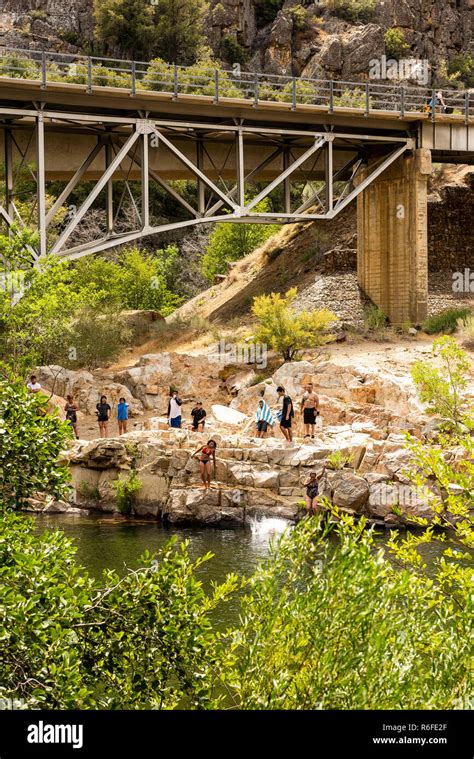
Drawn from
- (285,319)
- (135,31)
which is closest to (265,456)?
(285,319)

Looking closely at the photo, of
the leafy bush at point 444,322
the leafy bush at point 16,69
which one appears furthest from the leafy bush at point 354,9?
the leafy bush at point 444,322

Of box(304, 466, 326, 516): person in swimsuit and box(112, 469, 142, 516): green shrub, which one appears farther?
box(112, 469, 142, 516): green shrub

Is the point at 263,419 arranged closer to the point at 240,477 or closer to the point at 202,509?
the point at 240,477

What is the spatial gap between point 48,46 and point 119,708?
75.4m

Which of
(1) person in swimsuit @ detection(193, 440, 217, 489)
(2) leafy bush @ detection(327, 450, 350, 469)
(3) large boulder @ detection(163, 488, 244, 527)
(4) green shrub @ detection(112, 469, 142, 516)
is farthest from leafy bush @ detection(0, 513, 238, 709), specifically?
(4) green shrub @ detection(112, 469, 142, 516)

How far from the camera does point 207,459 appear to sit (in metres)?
27.7

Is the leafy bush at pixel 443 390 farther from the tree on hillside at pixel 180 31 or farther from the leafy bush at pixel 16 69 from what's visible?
the tree on hillside at pixel 180 31

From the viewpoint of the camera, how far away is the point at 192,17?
7762 centimetres

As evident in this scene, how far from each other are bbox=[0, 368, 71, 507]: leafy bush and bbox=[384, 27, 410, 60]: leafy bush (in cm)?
7224

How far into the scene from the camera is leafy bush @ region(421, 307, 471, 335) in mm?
39531

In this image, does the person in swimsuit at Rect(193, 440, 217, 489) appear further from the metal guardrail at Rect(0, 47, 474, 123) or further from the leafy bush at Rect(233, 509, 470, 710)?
the leafy bush at Rect(233, 509, 470, 710)

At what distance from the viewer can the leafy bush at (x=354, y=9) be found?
81.8 m

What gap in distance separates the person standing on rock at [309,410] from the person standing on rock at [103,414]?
5529mm
